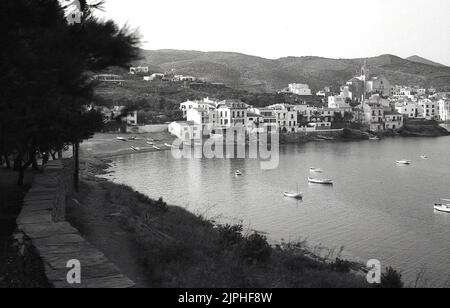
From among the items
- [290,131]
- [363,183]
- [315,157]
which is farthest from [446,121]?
[363,183]

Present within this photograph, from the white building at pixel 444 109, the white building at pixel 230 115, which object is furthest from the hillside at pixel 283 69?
the white building at pixel 230 115

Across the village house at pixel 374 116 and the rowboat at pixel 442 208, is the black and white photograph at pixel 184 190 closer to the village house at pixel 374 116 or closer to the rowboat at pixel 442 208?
the rowboat at pixel 442 208

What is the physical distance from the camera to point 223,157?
5069cm

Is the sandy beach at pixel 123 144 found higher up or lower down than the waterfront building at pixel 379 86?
lower down

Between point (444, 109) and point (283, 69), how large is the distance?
252 feet

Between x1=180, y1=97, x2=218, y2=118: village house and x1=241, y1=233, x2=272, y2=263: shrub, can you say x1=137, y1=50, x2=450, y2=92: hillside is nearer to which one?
x1=180, y1=97, x2=218, y2=118: village house

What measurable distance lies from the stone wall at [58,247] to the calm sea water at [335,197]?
1081cm

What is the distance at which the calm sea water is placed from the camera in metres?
19.1

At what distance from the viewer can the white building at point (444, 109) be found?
94000mm

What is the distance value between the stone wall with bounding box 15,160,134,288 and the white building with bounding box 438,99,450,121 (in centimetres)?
9512

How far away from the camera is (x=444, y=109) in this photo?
94812 millimetres

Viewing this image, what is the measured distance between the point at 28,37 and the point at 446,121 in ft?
320

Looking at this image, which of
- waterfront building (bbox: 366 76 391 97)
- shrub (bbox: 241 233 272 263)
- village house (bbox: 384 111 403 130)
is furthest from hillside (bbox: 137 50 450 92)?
shrub (bbox: 241 233 272 263)

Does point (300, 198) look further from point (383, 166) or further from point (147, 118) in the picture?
point (147, 118)
